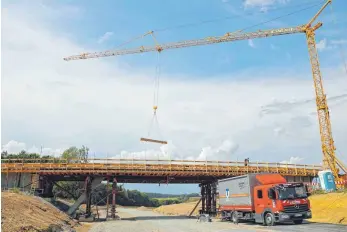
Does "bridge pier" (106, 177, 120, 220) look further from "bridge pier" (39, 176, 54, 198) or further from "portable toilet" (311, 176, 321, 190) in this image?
"portable toilet" (311, 176, 321, 190)

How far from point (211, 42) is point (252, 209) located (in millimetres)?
52958

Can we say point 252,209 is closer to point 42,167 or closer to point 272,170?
point 272,170

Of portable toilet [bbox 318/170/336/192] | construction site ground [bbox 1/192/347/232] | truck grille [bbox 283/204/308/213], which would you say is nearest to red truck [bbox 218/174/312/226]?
truck grille [bbox 283/204/308/213]

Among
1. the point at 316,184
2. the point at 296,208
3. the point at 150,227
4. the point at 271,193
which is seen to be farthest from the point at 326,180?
the point at 150,227

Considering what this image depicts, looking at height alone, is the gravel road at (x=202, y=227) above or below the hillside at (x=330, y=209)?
below

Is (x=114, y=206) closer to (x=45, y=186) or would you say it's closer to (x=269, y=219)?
(x=45, y=186)

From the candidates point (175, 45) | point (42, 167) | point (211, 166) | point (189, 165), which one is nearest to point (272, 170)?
point (211, 166)

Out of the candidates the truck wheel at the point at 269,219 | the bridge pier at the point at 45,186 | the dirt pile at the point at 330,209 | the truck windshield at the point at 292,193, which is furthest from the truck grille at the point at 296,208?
the bridge pier at the point at 45,186

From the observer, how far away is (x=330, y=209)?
28750 millimetres

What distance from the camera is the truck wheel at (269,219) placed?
2336cm

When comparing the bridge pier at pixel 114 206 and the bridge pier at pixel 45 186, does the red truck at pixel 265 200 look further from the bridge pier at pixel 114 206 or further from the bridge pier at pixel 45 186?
the bridge pier at pixel 45 186

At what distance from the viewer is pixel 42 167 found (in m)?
43.3

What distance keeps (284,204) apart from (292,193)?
3.98 ft

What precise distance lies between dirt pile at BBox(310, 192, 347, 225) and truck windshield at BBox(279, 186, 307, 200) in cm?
399
